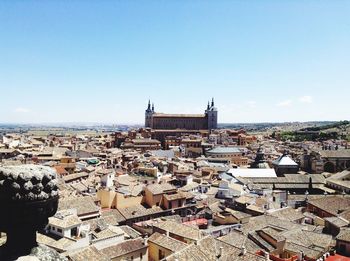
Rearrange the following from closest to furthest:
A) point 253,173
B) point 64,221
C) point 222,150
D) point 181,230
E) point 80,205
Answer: point 64,221, point 181,230, point 80,205, point 253,173, point 222,150

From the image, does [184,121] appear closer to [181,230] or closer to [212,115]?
[212,115]

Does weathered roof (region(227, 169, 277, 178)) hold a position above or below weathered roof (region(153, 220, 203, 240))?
below

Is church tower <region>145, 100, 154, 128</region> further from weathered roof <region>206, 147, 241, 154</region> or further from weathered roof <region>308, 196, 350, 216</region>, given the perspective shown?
weathered roof <region>308, 196, 350, 216</region>

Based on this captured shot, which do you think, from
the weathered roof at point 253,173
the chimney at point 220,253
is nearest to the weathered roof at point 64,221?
the chimney at point 220,253

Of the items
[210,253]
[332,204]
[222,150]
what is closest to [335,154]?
[222,150]

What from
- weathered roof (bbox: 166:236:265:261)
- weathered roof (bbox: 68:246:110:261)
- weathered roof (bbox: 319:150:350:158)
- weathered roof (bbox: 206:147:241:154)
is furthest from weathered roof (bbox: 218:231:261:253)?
weathered roof (bbox: 206:147:241:154)

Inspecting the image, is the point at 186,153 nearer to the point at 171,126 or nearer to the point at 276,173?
the point at 276,173

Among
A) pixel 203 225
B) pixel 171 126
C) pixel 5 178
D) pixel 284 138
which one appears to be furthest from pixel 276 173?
pixel 284 138

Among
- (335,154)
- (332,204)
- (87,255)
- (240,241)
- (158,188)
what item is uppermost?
(335,154)
